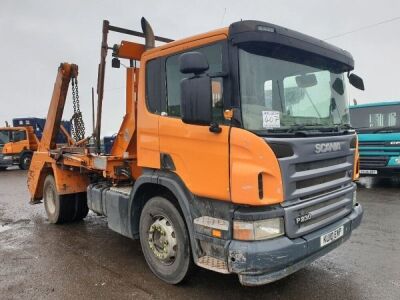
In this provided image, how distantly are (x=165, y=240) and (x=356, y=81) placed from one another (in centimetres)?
296

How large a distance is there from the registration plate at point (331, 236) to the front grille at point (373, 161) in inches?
239

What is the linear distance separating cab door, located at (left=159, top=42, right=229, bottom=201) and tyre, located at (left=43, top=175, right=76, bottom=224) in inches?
139

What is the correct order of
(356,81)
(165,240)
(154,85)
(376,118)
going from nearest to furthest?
(165,240)
(154,85)
(356,81)
(376,118)

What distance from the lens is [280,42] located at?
329cm

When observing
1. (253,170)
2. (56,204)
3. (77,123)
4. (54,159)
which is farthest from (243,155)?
(77,123)

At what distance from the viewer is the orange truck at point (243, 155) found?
3.10 meters

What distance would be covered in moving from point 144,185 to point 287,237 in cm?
183

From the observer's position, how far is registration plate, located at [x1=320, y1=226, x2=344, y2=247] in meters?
3.49

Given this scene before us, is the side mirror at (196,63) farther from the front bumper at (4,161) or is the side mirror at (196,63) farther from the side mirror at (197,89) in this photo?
the front bumper at (4,161)

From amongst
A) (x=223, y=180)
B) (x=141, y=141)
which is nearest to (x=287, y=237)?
(x=223, y=180)

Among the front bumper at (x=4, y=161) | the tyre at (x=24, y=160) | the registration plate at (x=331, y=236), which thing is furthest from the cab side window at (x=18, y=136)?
the registration plate at (x=331, y=236)

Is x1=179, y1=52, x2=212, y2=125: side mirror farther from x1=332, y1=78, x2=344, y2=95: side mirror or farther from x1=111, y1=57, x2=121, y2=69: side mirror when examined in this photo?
x1=111, y1=57, x2=121, y2=69: side mirror

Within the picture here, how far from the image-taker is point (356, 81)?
4535 millimetres

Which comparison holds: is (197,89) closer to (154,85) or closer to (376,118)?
(154,85)
